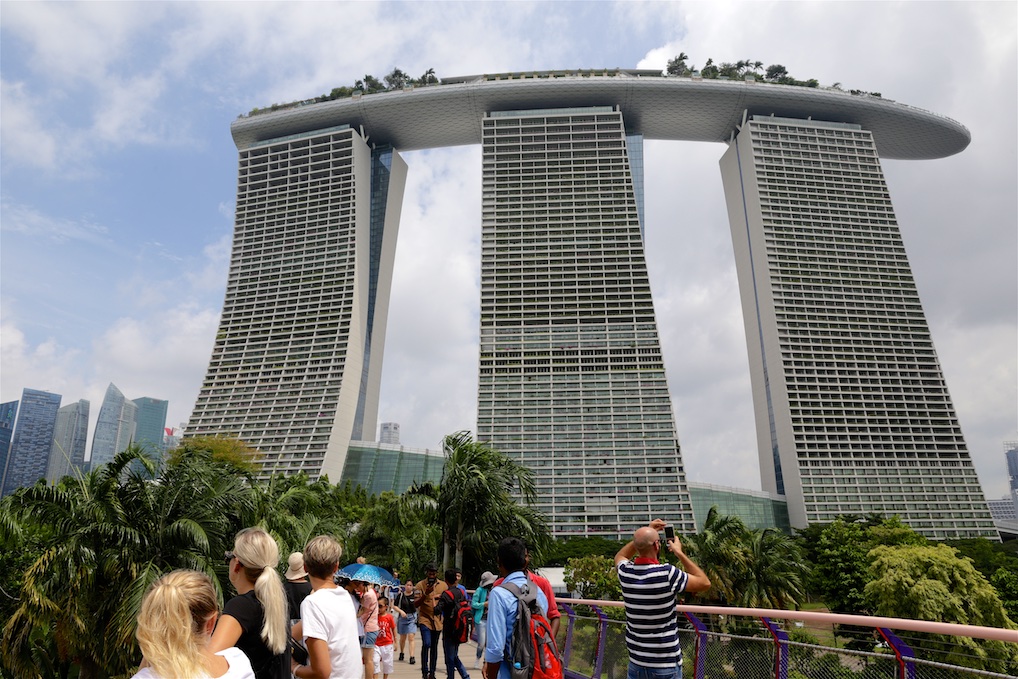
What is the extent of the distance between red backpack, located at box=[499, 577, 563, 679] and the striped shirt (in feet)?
2.11

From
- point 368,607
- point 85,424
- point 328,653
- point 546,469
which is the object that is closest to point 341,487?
point 546,469

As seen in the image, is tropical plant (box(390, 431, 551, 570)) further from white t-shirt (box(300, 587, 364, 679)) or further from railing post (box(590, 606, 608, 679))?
white t-shirt (box(300, 587, 364, 679))

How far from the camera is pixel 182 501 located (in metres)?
12.9

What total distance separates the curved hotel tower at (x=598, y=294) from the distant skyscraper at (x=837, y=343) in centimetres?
18

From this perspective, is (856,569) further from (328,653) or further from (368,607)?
(328,653)

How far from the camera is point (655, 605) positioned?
4.64 m

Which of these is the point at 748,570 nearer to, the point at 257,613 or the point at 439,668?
the point at 439,668

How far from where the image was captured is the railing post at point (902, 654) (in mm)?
4383

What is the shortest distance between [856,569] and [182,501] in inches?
1399

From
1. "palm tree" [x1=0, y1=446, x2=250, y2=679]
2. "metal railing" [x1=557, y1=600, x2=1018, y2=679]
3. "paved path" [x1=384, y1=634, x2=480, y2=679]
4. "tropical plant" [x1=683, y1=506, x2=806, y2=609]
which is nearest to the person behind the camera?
"metal railing" [x1=557, y1=600, x2=1018, y2=679]

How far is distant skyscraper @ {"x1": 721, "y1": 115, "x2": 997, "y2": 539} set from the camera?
51.6 m

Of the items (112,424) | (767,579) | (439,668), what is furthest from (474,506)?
(112,424)

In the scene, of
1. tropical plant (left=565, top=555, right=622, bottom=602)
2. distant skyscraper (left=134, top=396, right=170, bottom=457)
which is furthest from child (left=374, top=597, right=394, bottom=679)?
distant skyscraper (left=134, top=396, right=170, bottom=457)

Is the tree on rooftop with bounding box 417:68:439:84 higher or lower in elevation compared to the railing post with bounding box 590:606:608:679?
higher
